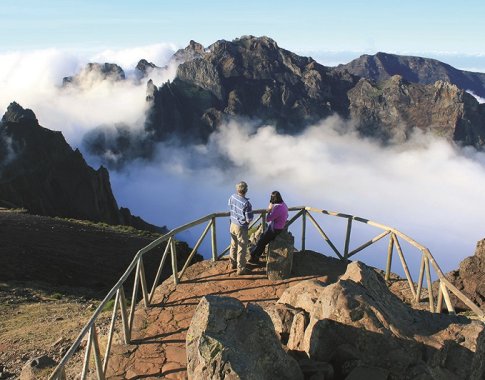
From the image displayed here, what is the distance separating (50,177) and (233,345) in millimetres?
78795

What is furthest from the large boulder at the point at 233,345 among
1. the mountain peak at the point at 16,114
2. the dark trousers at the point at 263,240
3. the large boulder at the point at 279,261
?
the mountain peak at the point at 16,114

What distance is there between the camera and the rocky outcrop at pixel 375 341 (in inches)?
321

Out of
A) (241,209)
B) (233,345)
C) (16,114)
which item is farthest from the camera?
(16,114)

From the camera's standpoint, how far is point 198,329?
763 cm

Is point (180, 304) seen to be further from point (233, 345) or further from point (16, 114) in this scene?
point (16, 114)

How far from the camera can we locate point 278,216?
535 inches

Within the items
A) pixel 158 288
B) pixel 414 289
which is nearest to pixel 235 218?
pixel 158 288

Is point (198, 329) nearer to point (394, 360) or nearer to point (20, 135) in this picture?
point (394, 360)

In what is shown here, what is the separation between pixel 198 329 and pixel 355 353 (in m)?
2.65

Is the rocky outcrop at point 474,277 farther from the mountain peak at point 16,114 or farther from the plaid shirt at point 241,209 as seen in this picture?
the mountain peak at point 16,114

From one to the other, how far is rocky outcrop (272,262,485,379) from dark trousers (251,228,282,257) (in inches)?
188

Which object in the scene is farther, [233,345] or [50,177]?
[50,177]

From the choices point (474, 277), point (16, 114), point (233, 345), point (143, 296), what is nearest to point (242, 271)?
point (143, 296)

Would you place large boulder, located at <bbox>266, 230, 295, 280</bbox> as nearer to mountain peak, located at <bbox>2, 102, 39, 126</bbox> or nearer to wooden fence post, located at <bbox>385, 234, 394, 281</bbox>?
wooden fence post, located at <bbox>385, 234, 394, 281</bbox>
